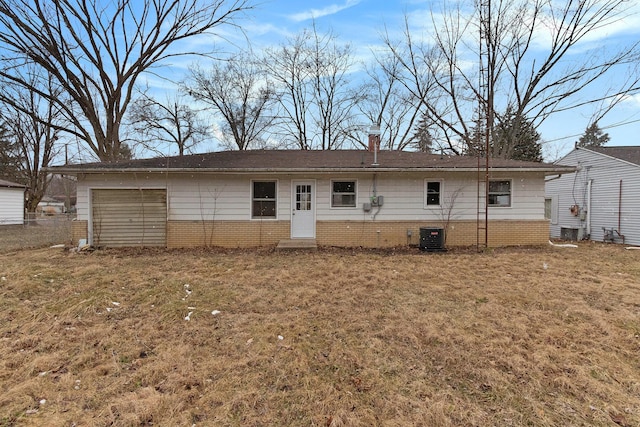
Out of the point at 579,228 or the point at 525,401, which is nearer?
the point at 525,401

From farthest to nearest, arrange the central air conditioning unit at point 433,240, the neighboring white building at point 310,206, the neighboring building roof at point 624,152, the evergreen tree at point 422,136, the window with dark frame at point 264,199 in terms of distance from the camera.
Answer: the evergreen tree at point 422,136 < the neighboring building roof at point 624,152 < the window with dark frame at point 264,199 < the neighboring white building at point 310,206 < the central air conditioning unit at point 433,240

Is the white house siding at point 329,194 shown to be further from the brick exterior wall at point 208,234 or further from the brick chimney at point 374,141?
the brick chimney at point 374,141

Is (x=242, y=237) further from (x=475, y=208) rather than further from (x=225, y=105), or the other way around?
(x=225, y=105)

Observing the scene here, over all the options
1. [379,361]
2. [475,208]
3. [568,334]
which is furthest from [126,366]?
[475,208]

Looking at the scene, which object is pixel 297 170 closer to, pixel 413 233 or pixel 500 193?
pixel 413 233

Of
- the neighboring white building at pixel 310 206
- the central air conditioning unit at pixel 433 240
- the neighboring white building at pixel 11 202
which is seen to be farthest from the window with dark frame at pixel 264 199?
the neighboring white building at pixel 11 202

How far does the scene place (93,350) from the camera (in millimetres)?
3268

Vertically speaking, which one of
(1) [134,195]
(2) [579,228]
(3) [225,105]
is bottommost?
(2) [579,228]

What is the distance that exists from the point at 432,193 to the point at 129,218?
31.4 feet

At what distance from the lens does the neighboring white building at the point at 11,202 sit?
19703mm

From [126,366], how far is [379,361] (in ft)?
7.77

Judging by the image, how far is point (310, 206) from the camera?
10102 millimetres

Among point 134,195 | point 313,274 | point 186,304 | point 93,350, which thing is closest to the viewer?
point 93,350

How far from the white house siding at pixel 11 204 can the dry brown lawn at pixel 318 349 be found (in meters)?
18.7
